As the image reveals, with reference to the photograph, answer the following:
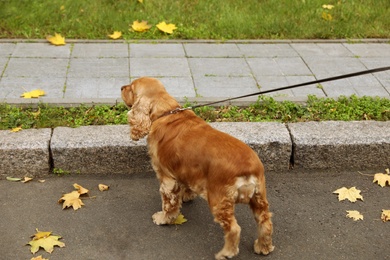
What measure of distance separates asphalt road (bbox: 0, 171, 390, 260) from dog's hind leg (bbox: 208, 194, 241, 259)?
23cm

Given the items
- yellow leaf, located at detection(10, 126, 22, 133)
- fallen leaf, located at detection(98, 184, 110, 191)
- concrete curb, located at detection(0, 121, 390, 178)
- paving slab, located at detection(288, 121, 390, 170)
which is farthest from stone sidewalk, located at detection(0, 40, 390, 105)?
fallen leaf, located at detection(98, 184, 110, 191)

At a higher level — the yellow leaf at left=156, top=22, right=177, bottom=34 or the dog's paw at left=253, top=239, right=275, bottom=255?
the yellow leaf at left=156, top=22, right=177, bottom=34

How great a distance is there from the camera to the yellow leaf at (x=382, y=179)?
196 inches

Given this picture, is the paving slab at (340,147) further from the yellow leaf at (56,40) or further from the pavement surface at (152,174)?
the yellow leaf at (56,40)

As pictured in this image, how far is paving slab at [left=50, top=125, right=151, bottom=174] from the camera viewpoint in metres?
4.91

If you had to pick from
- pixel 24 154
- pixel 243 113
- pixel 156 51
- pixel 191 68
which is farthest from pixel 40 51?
pixel 243 113

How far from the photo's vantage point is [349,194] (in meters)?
4.84

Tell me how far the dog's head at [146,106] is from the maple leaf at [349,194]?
1732mm

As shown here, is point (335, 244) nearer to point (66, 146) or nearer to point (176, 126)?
point (176, 126)

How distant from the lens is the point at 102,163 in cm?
500

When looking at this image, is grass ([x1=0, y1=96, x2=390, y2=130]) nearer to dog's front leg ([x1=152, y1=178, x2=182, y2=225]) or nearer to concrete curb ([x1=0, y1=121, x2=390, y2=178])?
concrete curb ([x1=0, y1=121, x2=390, y2=178])

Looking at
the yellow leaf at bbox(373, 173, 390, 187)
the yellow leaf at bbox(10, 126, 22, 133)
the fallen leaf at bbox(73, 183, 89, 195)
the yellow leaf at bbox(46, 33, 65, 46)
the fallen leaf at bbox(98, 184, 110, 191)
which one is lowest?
the fallen leaf at bbox(98, 184, 110, 191)

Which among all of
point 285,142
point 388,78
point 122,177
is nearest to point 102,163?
point 122,177

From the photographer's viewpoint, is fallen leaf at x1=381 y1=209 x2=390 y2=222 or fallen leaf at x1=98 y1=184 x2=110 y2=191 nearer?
fallen leaf at x1=381 y1=209 x2=390 y2=222
